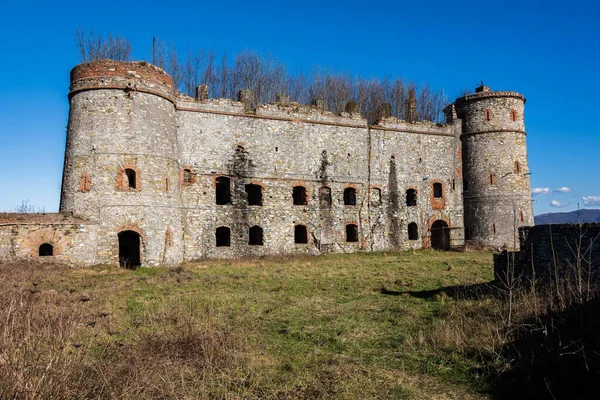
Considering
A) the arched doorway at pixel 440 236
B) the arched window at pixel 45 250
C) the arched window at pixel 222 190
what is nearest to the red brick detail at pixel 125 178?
the arched window at pixel 45 250

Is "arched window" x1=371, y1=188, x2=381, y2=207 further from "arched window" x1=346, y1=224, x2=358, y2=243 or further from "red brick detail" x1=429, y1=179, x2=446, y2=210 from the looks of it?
"red brick detail" x1=429, y1=179, x2=446, y2=210

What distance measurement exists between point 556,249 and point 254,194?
47.4 feet

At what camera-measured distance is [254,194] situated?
2153 cm

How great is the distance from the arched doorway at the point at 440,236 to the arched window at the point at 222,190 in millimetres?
12073

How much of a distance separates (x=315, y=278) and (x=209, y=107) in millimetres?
10291

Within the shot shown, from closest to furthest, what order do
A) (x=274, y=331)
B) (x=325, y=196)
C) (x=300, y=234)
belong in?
(x=274, y=331) → (x=300, y=234) → (x=325, y=196)

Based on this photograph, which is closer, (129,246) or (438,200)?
(129,246)

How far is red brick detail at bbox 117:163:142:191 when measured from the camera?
16.4 meters

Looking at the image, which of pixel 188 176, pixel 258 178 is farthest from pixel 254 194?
pixel 188 176

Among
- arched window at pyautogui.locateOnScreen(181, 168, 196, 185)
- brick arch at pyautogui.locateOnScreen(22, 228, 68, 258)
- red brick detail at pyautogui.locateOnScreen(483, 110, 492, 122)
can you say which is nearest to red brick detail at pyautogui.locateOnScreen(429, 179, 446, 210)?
red brick detail at pyautogui.locateOnScreen(483, 110, 492, 122)

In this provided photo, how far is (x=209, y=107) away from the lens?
65.7ft

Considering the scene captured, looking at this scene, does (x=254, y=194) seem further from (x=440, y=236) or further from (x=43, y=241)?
(x=440, y=236)

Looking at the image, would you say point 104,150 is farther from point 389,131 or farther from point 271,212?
point 389,131

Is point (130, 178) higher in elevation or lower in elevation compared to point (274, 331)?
higher
